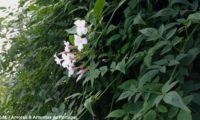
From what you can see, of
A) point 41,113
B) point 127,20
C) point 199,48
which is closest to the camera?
point 199,48

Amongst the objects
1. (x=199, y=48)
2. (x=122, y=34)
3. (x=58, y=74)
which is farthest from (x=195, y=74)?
(x=58, y=74)

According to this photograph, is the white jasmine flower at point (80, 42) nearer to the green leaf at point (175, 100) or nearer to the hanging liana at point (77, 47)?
the hanging liana at point (77, 47)

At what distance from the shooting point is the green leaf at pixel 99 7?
2.90 feet

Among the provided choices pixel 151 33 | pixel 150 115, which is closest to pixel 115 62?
pixel 151 33

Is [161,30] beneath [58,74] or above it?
above

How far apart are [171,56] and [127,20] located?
0.65ft

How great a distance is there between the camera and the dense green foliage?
2.53ft

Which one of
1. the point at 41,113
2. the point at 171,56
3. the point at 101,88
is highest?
the point at 171,56

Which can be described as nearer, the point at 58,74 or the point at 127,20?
the point at 127,20

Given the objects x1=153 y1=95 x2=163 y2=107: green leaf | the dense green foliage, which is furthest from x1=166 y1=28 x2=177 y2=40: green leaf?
x1=153 y1=95 x2=163 y2=107: green leaf

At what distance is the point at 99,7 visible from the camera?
0.89m

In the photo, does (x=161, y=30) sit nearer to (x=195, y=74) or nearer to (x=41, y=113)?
(x=195, y=74)

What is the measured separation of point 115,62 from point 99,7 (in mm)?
155

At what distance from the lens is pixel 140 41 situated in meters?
0.87
